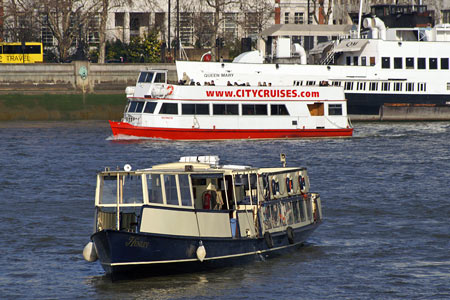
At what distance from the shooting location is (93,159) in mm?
44375

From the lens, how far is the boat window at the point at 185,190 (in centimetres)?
2086

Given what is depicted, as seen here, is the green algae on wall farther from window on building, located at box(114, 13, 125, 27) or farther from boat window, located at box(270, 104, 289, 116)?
window on building, located at box(114, 13, 125, 27)

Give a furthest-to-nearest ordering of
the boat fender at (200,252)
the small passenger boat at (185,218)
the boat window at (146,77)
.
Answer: the boat window at (146,77) < the boat fender at (200,252) < the small passenger boat at (185,218)

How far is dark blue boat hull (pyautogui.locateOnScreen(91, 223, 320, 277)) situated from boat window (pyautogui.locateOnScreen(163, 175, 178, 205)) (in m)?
0.93

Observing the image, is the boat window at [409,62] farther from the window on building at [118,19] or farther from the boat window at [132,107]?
the window on building at [118,19]

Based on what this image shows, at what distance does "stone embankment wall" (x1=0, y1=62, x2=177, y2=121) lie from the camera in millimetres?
69562

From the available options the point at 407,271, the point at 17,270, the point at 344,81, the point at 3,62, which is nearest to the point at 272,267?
the point at 407,271

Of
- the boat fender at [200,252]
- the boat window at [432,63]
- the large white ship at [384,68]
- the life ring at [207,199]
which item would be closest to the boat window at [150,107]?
the large white ship at [384,68]

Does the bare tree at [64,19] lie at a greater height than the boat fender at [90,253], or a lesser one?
greater

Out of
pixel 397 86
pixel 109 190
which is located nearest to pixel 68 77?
pixel 397 86

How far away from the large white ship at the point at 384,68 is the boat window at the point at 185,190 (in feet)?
138

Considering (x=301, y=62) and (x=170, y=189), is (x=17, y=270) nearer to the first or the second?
(x=170, y=189)

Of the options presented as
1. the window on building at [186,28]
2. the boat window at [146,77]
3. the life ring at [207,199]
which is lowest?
the life ring at [207,199]

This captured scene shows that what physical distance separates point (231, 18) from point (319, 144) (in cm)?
4364
